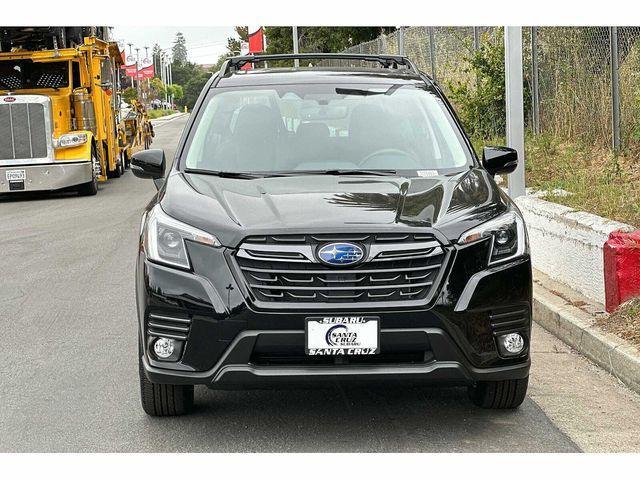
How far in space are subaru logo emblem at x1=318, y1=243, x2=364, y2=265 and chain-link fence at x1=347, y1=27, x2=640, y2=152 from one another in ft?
26.7

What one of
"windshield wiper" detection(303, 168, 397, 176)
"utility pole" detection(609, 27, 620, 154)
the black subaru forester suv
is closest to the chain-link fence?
"utility pole" detection(609, 27, 620, 154)

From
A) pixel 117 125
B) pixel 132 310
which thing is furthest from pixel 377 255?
pixel 117 125

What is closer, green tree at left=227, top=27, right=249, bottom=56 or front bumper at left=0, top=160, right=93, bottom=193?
front bumper at left=0, top=160, right=93, bottom=193

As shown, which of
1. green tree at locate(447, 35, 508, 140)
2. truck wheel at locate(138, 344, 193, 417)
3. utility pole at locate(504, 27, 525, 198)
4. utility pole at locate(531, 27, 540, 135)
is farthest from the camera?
green tree at locate(447, 35, 508, 140)

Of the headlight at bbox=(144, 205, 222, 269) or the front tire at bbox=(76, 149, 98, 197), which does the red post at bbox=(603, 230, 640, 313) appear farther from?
the front tire at bbox=(76, 149, 98, 197)

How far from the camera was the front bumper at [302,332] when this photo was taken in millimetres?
5047

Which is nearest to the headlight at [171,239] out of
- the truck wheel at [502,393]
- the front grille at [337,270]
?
the front grille at [337,270]

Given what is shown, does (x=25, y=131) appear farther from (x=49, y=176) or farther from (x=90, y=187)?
(x=90, y=187)

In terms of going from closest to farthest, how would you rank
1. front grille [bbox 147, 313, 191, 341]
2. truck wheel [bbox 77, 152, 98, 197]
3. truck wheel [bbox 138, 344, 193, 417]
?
front grille [bbox 147, 313, 191, 341], truck wheel [bbox 138, 344, 193, 417], truck wheel [bbox 77, 152, 98, 197]

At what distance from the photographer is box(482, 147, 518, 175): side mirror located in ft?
21.3

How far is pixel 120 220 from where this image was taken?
52.4 feet

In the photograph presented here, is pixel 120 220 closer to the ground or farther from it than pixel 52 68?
closer to the ground

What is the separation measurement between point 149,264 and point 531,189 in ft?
21.6
